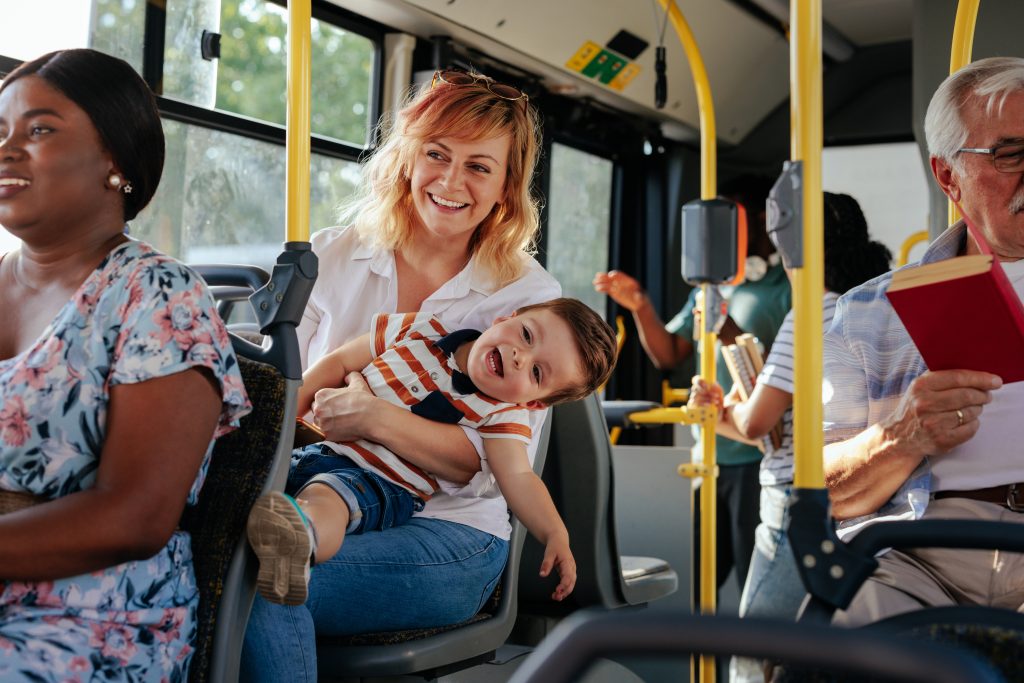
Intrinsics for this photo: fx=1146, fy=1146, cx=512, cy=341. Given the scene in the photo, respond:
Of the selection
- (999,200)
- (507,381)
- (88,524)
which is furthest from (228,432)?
(999,200)

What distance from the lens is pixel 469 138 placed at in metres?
2.09

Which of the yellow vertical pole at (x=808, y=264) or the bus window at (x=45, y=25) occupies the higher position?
the bus window at (x=45, y=25)

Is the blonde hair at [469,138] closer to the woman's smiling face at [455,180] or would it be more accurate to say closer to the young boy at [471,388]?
the woman's smiling face at [455,180]

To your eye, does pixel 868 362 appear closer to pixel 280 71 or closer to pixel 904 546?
pixel 904 546

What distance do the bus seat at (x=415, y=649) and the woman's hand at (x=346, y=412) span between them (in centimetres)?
33

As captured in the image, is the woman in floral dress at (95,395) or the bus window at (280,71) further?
the bus window at (280,71)

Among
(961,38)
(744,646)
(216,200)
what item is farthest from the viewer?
(216,200)

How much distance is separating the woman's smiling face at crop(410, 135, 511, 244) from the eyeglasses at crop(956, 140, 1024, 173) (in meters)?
0.84

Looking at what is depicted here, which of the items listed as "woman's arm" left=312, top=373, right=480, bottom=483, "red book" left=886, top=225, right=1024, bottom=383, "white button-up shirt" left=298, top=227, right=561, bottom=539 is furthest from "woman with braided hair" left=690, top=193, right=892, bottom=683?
"red book" left=886, top=225, right=1024, bottom=383

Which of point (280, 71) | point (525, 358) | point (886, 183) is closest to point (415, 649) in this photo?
point (525, 358)

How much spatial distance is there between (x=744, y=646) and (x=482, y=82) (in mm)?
1505

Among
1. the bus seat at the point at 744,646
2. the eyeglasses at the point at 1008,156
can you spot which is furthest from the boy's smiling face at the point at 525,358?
the bus seat at the point at 744,646

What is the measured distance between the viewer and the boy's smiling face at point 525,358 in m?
1.91

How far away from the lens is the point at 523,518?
6.28 ft
